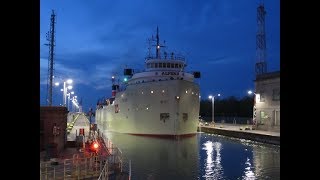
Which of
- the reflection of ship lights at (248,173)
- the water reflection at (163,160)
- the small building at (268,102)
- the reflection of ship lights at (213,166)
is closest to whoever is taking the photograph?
the reflection of ship lights at (248,173)

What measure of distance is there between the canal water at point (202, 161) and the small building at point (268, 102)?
7.14 m

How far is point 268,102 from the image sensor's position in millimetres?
48969

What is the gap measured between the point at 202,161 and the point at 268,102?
22.3 meters

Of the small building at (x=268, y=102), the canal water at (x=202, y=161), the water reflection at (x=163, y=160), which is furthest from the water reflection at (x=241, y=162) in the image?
the small building at (x=268, y=102)

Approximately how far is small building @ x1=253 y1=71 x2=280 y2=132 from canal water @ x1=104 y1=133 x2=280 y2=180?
23.4 feet

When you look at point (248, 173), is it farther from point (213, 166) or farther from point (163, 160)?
point (163, 160)

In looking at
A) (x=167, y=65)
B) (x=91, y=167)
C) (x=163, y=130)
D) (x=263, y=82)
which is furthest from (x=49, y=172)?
(x=167, y=65)

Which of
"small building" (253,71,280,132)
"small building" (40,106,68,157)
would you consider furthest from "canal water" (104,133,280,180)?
"small building" (253,71,280,132)

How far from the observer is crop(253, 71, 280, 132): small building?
47.7m

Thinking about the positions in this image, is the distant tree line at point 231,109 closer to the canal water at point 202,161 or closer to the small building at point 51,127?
the canal water at point 202,161

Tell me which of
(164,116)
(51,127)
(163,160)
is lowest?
(163,160)

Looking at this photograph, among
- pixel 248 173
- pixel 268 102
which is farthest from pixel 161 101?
pixel 248 173

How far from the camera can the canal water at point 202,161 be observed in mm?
23828
